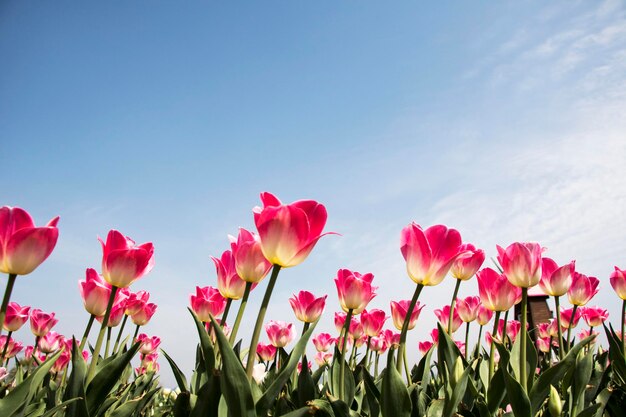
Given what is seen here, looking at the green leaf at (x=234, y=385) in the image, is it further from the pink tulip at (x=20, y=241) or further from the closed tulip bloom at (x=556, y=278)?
the closed tulip bloom at (x=556, y=278)

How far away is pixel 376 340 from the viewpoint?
17.2ft

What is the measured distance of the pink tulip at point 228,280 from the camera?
2.04m

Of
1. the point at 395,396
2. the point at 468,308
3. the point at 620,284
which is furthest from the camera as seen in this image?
the point at 468,308

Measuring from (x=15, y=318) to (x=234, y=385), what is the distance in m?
3.87

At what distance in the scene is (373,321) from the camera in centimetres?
386

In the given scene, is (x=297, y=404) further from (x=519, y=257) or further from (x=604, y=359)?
(x=604, y=359)

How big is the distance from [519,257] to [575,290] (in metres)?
1.54

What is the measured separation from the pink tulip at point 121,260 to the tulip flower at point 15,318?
3.04m

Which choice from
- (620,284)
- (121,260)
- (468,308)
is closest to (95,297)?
(121,260)

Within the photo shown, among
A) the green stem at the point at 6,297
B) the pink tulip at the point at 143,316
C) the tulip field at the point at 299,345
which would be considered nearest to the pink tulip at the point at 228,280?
the tulip field at the point at 299,345

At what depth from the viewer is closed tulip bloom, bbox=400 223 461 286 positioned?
1.73m

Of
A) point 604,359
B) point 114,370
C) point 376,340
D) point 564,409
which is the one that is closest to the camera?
point 114,370

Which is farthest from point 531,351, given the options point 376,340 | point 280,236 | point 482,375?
point 376,340

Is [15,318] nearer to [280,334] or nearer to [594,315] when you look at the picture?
[280,334]
